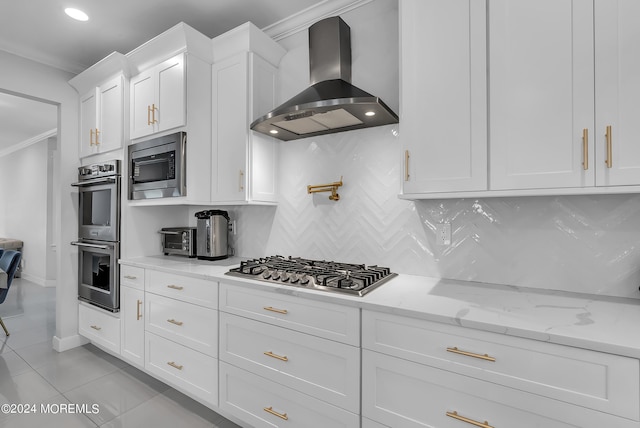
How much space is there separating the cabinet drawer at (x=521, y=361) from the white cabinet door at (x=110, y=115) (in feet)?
8.89

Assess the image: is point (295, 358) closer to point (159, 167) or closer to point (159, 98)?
point (159, 167)

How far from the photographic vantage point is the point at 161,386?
241cm

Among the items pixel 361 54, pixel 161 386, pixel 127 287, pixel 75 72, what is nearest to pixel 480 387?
pixel 361 54

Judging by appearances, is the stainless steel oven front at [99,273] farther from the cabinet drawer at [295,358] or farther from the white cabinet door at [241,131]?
the cabinet drawer at [295,358]

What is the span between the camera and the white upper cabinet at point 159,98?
2377 mm

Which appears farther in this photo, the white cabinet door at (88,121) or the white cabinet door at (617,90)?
the white cabinet door at (88,121)

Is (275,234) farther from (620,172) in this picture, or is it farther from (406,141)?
(620,172)

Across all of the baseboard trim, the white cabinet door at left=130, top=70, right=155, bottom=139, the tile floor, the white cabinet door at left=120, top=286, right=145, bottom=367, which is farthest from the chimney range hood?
the baseboard trim

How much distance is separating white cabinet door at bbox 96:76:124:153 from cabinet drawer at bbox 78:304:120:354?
1.49 m

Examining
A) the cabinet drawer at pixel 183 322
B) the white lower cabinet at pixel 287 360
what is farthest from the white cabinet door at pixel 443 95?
the cabinet drawer at pixel 183 322

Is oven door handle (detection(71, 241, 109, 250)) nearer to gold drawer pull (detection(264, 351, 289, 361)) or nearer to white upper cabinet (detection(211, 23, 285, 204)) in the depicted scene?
white upper cabinet (detection(211, 23, 285, 204))

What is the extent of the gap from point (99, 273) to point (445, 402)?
298 cm

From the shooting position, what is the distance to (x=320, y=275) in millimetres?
1738

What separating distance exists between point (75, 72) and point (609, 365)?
4448 mm
